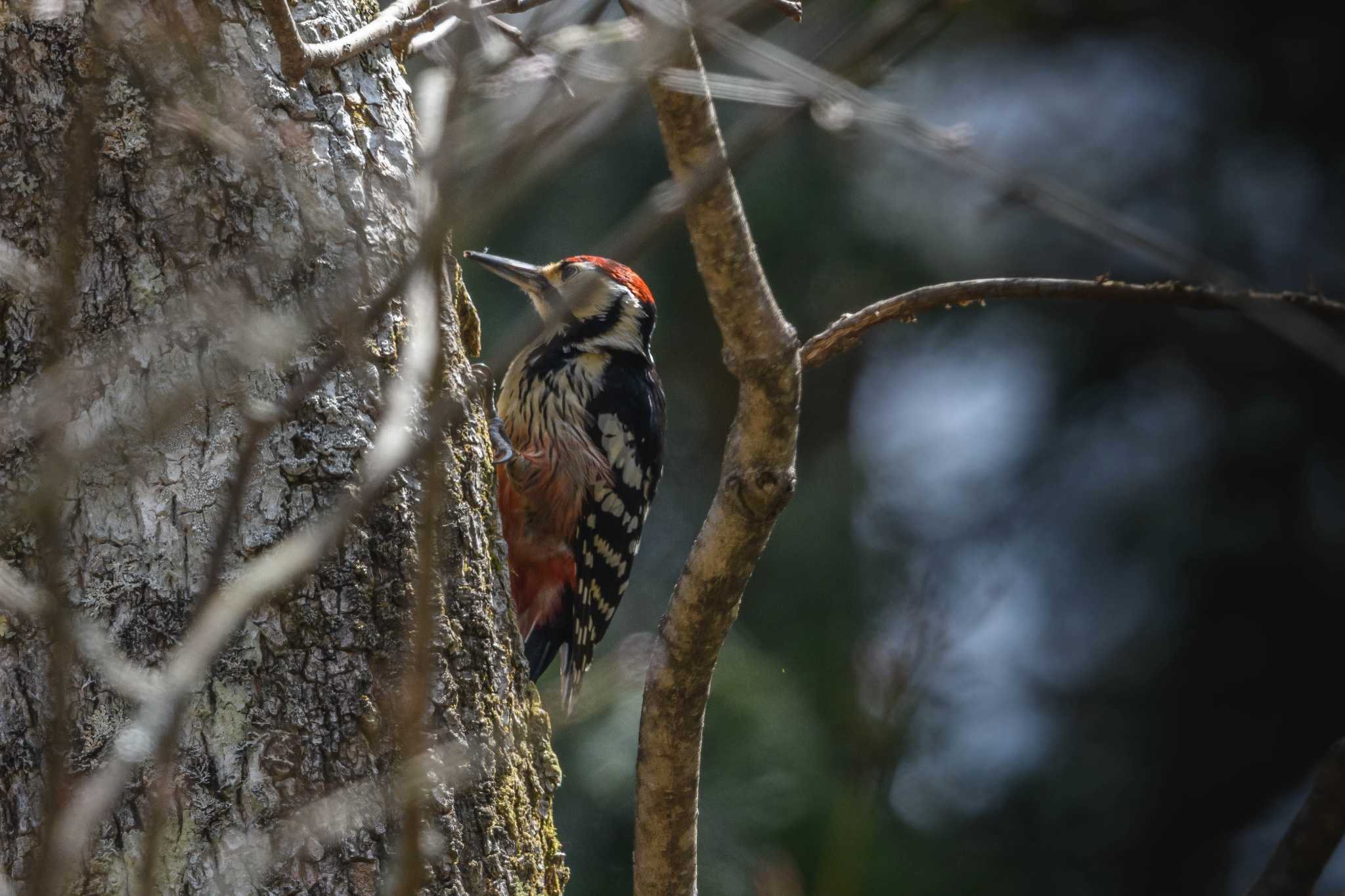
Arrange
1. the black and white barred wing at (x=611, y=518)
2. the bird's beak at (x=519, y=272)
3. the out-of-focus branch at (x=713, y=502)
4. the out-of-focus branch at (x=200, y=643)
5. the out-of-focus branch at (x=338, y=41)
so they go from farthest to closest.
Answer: the bird's beak at (x=519, y=272) → the black and white barred wing at (x=611, y=518) → the out-of-focus branch at (x=713, y=502) → the out-of-focus branch at (x=338, y=41) → the out-of-focus branch at (x=200, y=643)

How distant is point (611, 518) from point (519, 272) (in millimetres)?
643

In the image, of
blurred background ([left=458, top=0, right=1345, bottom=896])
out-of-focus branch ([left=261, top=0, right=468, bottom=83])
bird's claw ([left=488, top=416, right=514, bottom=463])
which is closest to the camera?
out-of-focus branch ([left=261, top=0, right=468, bottom=83])

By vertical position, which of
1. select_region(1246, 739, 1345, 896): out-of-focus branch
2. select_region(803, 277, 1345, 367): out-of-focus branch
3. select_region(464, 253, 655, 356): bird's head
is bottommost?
select_region(464, 253, 655, 356): bird's head

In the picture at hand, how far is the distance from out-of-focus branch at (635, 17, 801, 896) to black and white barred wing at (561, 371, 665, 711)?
40.1 inches

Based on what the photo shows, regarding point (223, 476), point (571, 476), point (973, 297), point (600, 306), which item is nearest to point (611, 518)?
point (571, 476)

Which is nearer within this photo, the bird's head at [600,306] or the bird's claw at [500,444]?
the bird's claw at [500,444]

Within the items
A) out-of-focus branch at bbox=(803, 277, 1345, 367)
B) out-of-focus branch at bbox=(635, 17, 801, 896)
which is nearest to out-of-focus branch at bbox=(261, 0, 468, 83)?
out-of-focus branch at bbox=(635, 17, 801, 896)

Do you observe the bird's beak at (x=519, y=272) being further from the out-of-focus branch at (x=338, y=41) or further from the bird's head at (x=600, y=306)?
the out-of-focus branch at (x=338, y=41)

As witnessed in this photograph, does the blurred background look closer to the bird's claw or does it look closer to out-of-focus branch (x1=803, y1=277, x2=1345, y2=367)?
the bird's claw

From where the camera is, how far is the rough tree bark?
1249mm

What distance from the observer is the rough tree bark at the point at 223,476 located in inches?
A: 49.2

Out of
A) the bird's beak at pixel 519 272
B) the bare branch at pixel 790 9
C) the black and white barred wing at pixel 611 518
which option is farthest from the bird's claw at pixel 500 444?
the bare branch at pixel 790 9

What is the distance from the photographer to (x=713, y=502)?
62.4 inches

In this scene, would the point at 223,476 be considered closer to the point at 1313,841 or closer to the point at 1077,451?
the point at 1313,841
